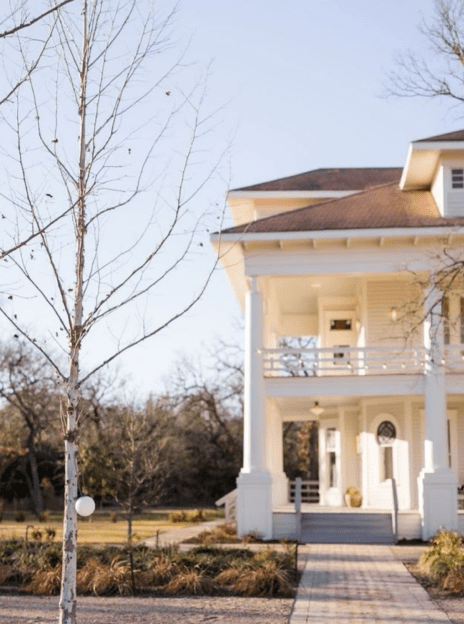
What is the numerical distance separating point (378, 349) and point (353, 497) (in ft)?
17.4

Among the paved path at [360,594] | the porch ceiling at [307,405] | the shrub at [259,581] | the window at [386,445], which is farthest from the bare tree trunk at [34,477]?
the shrub at [259,581]

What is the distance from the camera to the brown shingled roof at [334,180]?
1113 inches

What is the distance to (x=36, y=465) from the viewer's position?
4144 cm

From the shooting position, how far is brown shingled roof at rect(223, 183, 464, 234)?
874 inches

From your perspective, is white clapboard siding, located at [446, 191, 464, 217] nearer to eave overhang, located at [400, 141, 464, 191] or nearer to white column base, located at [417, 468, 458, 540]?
eave overhang, located at [400, 141, 464, 191]

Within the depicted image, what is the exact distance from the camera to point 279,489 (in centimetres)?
2759

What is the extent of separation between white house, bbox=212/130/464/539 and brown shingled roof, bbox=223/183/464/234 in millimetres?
49

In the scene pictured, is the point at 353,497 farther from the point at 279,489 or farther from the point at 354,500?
the point at 279,489

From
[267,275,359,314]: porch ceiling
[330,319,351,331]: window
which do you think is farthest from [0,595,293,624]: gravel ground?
[330,319,351,331]: window

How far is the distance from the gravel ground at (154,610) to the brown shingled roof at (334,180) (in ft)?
57.0

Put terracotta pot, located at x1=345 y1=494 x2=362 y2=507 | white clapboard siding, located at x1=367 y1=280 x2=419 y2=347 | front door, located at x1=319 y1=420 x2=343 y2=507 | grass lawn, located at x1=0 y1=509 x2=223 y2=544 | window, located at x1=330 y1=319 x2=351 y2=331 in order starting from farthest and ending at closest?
window, located at x1=330 y1=319 x2=351 y2=331 → front door, located at x1=319 y1=420 x2=343 y2=507 → terracotta pot, located at x1=345 y1=494 x2=362 y2=507 → white clapboard siding, located at x1=367 y1=280 x2=419 y2=347 → grass lawn, located at x1=0 y1=509 x2=223 y2=544

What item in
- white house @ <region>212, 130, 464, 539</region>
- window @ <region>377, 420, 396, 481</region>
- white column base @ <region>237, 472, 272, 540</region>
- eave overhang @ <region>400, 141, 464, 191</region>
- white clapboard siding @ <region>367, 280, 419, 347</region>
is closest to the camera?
white column base @ <region>237, 472, 272, 540</region>

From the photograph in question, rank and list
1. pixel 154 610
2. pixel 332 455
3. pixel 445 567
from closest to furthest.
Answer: pixel 154 610 < pixel 445 567 < pixel 332 455

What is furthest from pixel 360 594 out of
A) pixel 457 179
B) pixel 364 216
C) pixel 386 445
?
pixel 457 179
